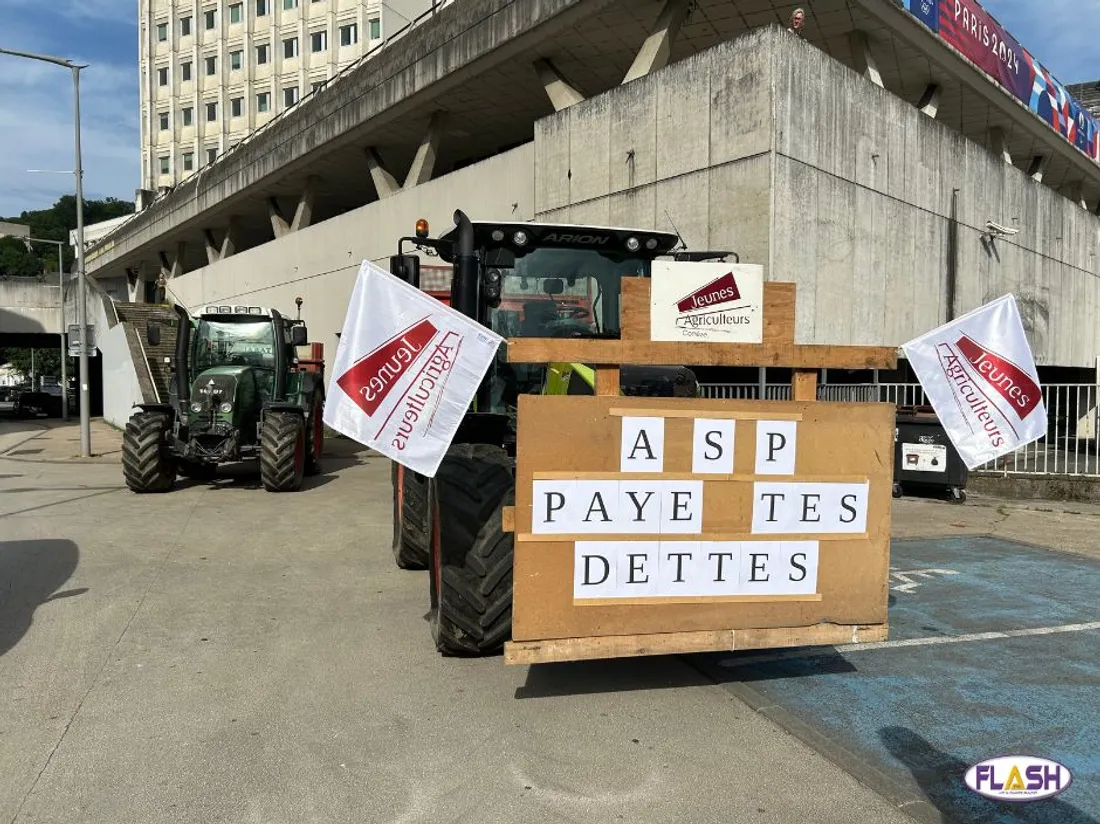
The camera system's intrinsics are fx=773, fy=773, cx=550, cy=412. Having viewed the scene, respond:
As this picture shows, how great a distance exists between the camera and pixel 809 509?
12.3 feet

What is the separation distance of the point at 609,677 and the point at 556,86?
1637 centimetres

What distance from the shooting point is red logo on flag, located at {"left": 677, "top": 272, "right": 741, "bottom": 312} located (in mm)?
3654

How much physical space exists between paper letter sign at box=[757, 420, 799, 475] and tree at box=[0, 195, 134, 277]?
86909 mm

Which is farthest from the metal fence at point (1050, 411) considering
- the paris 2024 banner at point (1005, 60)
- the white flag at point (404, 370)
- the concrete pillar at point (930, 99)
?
the concrete pillar at point (930, 99)

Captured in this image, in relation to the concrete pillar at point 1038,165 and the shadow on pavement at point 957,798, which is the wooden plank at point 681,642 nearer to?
the shadow on pavement at point 957,798

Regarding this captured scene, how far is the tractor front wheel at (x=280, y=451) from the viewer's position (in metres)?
10.7

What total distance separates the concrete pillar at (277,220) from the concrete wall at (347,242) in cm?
120

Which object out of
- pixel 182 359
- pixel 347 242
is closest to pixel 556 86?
pixel 347 242

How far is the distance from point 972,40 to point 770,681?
771 inches

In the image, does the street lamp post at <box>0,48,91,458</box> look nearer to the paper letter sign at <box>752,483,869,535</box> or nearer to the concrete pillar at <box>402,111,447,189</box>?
the concrete pillar at <box>402,111,447,189</box>

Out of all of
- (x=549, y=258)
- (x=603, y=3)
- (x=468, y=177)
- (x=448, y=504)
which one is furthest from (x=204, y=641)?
(x=468, y=177)

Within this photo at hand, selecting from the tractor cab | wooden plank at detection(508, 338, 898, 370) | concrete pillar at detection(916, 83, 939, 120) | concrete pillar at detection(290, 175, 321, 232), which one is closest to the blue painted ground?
wooden plank at detection(508, 338, 898, 370)

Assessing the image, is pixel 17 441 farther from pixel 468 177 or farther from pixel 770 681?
pixel 770 681

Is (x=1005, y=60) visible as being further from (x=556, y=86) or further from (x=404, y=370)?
(x=404, y=370)
